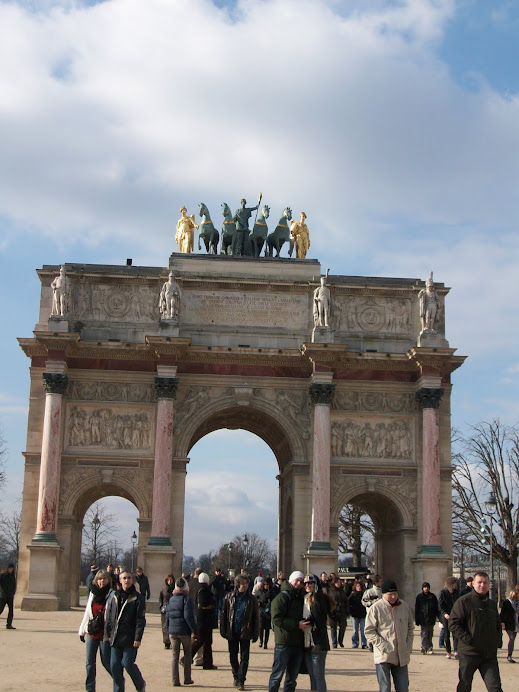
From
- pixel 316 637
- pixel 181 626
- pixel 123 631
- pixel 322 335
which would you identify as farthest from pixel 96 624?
pixel 322 335

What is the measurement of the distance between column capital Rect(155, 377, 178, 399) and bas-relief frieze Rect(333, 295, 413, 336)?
6.61 metres

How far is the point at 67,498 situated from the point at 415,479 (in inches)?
496

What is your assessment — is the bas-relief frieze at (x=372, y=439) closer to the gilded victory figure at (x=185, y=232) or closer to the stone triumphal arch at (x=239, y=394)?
the stone triumphal arch at (x=239, y=394)

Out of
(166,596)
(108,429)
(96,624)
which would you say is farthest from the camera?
(108,429)

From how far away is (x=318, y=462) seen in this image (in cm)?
3653

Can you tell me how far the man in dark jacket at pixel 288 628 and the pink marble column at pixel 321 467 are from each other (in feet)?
72.4

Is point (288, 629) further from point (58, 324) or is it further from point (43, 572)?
point (58, 324)

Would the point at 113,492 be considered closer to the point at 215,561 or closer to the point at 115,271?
the point at 115,271

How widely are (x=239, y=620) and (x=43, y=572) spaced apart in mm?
20256

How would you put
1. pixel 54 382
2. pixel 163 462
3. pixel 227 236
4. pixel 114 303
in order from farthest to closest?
pixel 227 236
pixel 114 303
pixel 54 382
pixel 163 462

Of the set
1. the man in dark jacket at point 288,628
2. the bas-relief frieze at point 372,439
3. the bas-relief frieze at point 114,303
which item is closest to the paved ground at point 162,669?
the man in dark jacket at point 288,628

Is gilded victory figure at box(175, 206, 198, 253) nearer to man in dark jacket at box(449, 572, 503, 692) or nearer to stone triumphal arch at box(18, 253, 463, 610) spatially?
stone triumphal arch at box(18, 253, 463, 610)

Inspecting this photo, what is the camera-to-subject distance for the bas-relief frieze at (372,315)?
3881 centimetres

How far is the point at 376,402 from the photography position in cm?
3819
